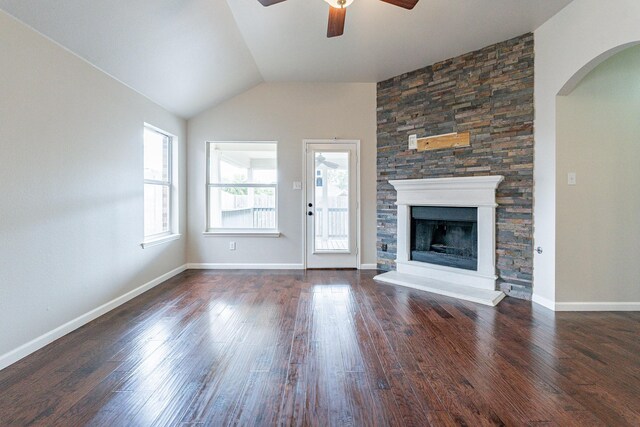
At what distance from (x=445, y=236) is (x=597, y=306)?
1.55 m

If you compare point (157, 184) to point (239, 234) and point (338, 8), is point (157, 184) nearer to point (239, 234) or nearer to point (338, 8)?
point (239, 234)

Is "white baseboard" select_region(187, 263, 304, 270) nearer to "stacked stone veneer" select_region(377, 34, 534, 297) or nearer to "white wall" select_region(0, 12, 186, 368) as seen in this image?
"white wall" select_region(0, 12, 186, 368)

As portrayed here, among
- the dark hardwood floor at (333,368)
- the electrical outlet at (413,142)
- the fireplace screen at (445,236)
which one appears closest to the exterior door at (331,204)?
the electrical outlet at (413,142)

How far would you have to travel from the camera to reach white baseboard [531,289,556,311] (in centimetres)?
277

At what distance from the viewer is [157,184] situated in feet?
12.4

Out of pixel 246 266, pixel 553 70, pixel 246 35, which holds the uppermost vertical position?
pixel 246 35

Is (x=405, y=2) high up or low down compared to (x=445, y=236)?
up

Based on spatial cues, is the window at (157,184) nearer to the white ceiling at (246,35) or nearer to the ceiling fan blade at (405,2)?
the white ceiling at (246,35)

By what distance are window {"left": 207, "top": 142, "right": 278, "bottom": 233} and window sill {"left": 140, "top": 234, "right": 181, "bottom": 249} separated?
1.81 ft

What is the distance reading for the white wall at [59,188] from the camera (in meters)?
1.88

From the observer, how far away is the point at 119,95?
2912 millimetres

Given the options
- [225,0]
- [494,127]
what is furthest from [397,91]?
[225,0]

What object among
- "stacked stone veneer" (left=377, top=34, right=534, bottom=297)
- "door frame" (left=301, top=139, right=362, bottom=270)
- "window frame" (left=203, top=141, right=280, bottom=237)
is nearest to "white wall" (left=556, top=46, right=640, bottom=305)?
"stacked stone veneer" (left=377, top=34, right=534, bottom=297)

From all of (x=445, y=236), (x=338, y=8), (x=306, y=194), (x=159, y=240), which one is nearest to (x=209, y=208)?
(x=159, y=240)
